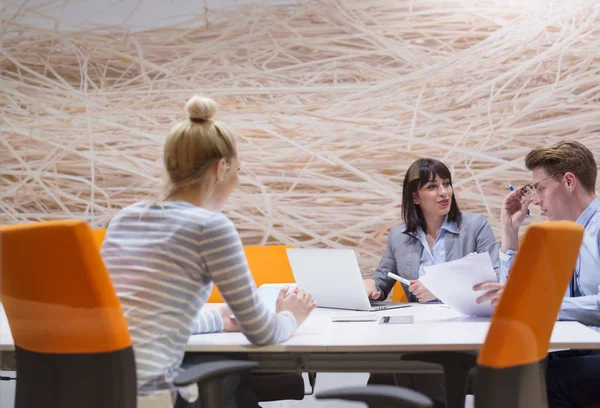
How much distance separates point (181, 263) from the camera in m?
1.60

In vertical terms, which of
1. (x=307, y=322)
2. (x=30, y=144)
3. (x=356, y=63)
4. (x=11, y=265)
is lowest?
(x=307, y=322)

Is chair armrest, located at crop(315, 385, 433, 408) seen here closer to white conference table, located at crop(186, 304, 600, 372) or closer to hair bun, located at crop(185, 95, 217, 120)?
white conference table, located at crop(186, 304, 600, 372)

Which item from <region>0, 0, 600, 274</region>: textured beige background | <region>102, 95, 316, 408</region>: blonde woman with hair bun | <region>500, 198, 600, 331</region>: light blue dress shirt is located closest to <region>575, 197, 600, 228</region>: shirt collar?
<region>500, 198, 600, 331</region>: light blue dress shirt

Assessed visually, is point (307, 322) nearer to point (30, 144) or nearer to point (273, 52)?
point (273, 52)

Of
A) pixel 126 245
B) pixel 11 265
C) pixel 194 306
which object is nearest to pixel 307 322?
pixel 194 306

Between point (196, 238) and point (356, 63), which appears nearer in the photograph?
point (196, 238)

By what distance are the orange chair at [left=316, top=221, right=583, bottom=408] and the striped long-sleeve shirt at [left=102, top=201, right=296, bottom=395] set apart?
36 cm

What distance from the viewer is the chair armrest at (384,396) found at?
4.39 feet

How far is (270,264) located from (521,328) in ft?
6.06

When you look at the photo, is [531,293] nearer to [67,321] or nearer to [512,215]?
[67,321]

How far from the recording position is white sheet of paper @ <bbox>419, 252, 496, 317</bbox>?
6.34 feet

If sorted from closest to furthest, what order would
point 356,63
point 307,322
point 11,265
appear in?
point 11,265
point 307,322
point 356,63

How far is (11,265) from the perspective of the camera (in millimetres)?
1468

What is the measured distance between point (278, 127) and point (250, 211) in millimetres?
623
